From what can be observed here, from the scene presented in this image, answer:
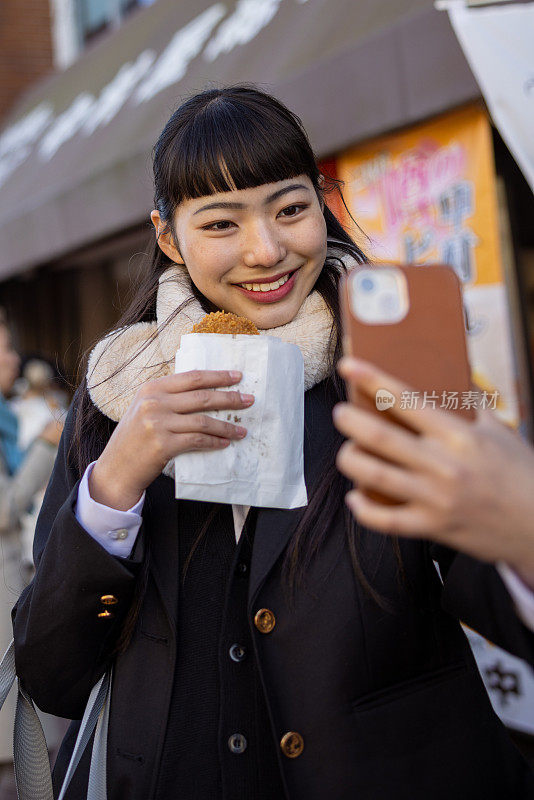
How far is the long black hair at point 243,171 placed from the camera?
4.97ft

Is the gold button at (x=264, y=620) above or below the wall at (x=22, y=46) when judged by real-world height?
below

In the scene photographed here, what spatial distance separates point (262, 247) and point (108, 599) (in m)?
0.75

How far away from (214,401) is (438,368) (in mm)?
464

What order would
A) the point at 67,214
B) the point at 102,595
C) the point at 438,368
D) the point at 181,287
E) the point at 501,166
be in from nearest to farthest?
1. the point at 438,368
2. the point at 102,595
3. the point at 181,287
4. the point at 501,166
5. the point at 67,214

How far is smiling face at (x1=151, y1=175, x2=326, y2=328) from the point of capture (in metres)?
1.62

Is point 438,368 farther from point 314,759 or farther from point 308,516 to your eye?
point 314,759

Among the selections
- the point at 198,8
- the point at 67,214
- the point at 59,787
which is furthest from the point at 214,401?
the point at 198,8

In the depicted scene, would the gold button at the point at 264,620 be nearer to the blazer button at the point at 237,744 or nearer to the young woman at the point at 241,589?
the young woman at the point at 241,589

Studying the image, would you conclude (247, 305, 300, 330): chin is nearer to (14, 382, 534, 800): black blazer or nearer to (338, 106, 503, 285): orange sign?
(14, 382, 534, 800): black blazer

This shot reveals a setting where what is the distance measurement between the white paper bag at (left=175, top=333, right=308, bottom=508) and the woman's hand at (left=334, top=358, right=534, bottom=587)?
539mm

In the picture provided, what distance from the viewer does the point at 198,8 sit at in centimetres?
705

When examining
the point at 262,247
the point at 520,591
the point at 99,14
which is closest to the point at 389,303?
the point at 520,591

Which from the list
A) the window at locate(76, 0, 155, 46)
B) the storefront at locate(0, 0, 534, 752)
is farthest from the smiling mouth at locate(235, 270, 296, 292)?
the window at locate(76, 0, 155, 46)

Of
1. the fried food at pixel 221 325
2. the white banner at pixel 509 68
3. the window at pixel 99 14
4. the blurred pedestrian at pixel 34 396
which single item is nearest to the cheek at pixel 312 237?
the fried food at pixel 221 325
